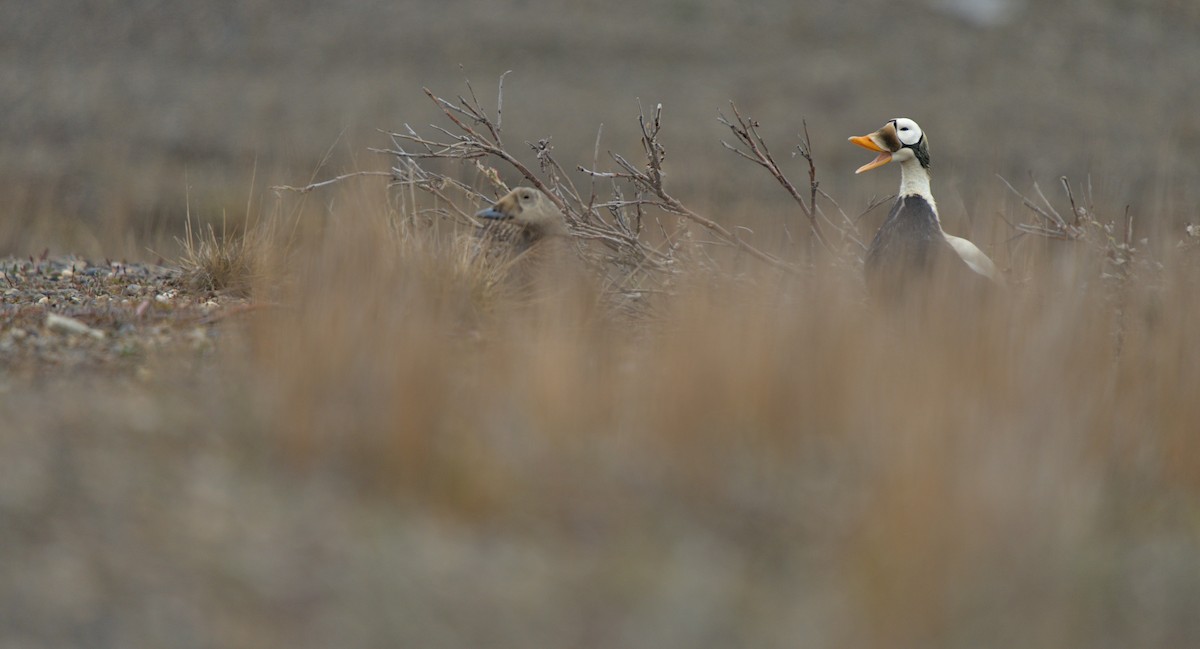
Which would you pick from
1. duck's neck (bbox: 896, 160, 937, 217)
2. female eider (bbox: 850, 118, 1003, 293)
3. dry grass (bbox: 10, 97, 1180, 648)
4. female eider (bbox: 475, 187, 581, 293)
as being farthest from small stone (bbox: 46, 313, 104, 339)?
duck's neck (bbox: 896, 160, 937, 217)

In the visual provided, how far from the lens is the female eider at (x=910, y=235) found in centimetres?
518

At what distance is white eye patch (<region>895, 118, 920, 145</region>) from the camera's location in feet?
18.1

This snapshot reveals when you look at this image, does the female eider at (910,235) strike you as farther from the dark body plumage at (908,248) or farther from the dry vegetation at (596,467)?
the dry vegetation at (596,467)

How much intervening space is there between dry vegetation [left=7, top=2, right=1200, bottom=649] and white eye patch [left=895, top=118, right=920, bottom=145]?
2.34 ft

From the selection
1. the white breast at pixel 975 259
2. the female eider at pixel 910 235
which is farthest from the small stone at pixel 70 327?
the white breast at pixel 975 259

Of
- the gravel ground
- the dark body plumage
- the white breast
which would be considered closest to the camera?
the gravel ground

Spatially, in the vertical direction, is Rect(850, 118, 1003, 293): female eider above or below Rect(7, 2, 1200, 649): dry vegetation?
above

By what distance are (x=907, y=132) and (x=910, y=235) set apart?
19.2 inches

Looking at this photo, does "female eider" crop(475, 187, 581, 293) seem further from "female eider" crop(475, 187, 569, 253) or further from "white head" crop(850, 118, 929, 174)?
"white head" crop(850, 118, 929, 174)

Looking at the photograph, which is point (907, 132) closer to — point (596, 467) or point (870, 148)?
point (870, 148)

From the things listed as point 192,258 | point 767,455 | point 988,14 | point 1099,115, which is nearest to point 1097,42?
point 988,14

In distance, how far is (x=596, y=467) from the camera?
3451mm

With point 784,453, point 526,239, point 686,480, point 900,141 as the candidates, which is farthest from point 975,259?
point 686,480

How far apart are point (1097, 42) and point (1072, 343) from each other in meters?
23.4
